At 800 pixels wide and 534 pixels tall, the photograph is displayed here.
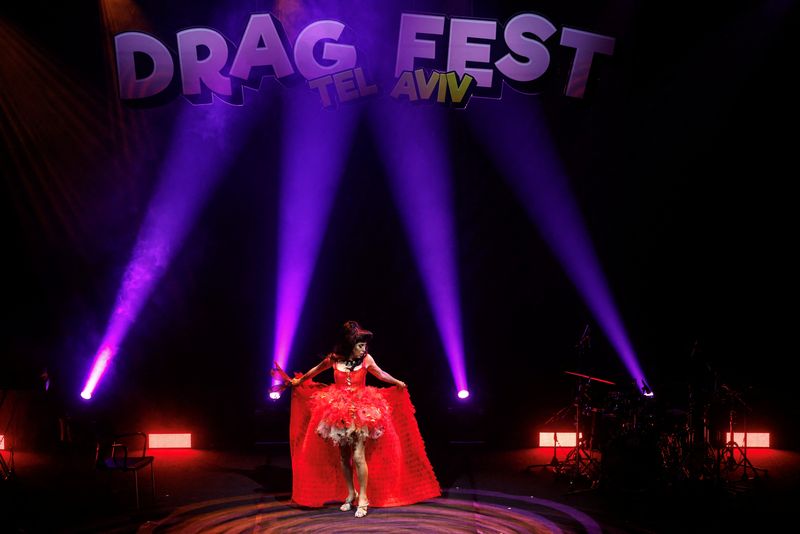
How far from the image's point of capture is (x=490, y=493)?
739cm

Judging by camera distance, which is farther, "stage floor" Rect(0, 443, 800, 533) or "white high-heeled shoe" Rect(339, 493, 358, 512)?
"white high-heeled shoe" Rect(339, 493, 358, 512)

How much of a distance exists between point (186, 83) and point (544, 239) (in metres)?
4.92

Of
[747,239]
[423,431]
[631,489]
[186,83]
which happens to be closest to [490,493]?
[631,489]

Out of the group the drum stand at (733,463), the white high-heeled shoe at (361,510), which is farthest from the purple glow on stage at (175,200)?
the drum stand at (733,463)

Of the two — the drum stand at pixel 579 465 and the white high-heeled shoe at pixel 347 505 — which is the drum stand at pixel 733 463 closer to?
the drum stand at pixel 579 465

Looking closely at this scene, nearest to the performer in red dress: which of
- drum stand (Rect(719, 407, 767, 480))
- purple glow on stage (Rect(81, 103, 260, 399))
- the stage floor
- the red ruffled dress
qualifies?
the red ruffled dress

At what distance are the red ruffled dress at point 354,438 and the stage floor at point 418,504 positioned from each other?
0.62 feet

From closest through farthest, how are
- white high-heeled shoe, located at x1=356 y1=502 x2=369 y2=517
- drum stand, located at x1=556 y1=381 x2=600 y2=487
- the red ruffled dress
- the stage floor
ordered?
the stage floor → white high-heeled shoe, located at x1=356 y1=502 x2=369 y2=517 → the red ruffled dress → drum stand, located at x1=556 y1=381 x2=600 y2=487

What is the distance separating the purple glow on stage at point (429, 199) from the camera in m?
9.49

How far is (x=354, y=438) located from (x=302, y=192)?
405cm

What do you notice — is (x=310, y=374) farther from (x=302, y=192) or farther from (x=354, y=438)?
(x=302, y=192)

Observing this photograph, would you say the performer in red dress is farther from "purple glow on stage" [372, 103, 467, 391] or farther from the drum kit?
"purple glow on stage" [372, 103, 467, 391]

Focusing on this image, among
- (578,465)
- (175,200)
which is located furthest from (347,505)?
(175,200)

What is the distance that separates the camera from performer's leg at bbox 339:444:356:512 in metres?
6.51
